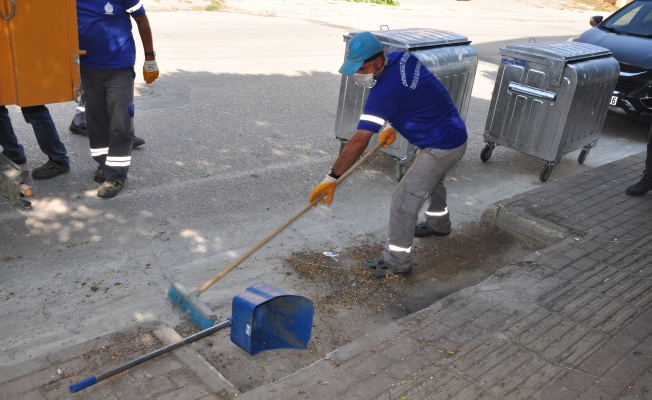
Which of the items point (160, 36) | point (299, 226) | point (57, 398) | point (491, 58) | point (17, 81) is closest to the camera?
point (57, 398)

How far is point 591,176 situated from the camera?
6.84 meters

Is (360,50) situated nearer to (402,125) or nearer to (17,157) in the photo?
(402,125)

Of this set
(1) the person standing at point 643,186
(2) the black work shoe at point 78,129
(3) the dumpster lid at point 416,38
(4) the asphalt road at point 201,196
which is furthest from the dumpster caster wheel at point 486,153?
(2) the black work shoe at point 78,129

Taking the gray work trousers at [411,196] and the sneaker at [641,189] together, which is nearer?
the gray work trousers at [411,196]

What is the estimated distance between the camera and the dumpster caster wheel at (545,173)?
714 centimetres

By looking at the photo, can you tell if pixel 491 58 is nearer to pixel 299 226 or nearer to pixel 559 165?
pixel 559 165

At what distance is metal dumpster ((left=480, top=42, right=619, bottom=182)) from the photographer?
21.8ft

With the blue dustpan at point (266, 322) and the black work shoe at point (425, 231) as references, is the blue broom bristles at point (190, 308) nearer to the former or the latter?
the blue dustpan at point (266, 322)

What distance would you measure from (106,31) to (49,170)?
142 cm

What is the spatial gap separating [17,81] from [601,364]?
159 inches

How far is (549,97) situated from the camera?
6660 millimetres

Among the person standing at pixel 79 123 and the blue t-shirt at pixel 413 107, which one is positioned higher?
the blue t-shirt at pixel 413 107

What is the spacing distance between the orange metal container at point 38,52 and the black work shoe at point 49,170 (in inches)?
62.8

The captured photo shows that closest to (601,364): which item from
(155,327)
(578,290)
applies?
(578,290)
